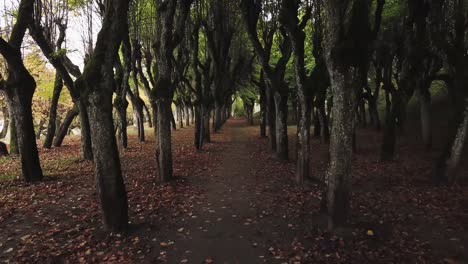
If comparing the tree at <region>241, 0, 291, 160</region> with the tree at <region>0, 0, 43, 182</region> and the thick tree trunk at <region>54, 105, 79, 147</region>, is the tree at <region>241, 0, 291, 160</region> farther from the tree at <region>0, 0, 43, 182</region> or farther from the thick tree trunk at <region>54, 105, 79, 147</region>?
the thick tree trunk at <region>54, 105, 79, 147</region>

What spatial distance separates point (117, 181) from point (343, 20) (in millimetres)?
5902

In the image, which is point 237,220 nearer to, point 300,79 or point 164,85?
point 300,79

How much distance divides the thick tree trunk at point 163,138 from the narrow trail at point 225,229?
144 centimetres

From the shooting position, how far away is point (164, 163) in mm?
12008

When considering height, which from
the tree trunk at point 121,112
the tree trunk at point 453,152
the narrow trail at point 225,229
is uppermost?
the tree trunk at point 121,112

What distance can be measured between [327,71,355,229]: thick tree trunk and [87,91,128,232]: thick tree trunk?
4.59 m

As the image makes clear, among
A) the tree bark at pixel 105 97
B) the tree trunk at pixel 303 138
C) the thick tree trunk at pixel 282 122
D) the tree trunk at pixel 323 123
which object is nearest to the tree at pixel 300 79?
the tree trunk at pixel 303 138

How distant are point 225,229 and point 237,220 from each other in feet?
2.04

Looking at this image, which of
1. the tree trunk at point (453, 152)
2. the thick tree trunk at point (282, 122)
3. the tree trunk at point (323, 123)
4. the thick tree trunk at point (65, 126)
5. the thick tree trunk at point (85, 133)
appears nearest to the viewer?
the tree trunk at point (453, 152)

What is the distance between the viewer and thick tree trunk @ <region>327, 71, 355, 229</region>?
7.17 m

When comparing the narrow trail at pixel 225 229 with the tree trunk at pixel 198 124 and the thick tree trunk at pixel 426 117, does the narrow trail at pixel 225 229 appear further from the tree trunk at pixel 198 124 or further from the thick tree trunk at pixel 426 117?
the thick tree trunk at pixel 426 117

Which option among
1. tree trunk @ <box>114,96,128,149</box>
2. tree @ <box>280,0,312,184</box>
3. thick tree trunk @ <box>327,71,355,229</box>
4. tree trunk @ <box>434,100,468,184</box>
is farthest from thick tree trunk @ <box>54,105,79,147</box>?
tree trunk @ <box>434,100,468,184</box>

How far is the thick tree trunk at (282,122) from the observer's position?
14523mm

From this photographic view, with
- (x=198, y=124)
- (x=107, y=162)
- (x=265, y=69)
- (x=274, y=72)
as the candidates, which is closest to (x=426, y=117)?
(x=274, y=72)
